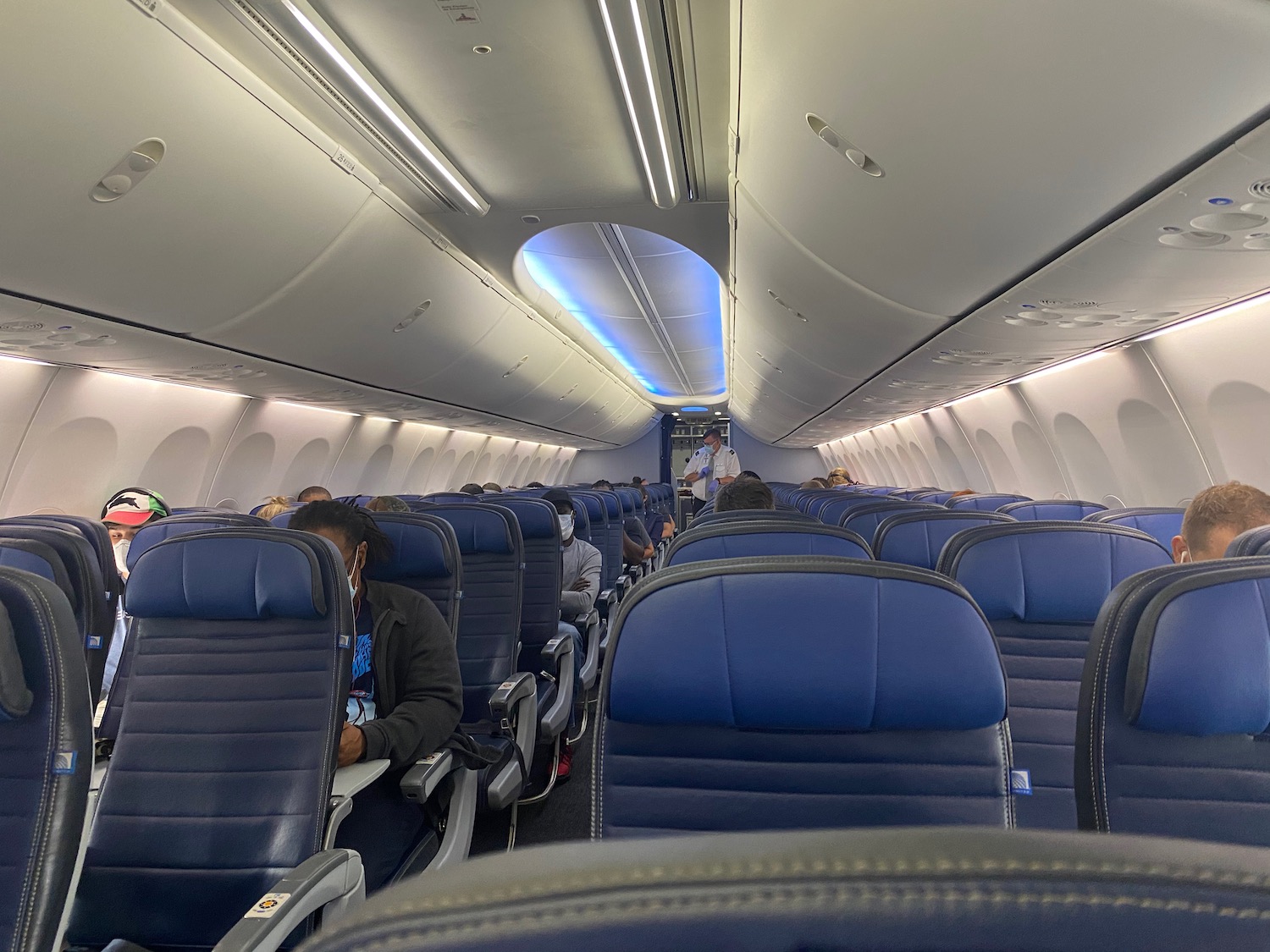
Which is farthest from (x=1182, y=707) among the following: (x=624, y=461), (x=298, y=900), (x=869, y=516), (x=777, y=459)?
(x=624, y=461)

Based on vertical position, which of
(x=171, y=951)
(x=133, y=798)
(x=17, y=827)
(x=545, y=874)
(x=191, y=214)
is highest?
(x=191, y=214)

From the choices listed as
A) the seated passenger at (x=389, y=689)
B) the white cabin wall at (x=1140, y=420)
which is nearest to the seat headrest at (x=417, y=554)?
the seated passenger at (x=389, y=689)

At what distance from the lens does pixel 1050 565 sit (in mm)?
2498

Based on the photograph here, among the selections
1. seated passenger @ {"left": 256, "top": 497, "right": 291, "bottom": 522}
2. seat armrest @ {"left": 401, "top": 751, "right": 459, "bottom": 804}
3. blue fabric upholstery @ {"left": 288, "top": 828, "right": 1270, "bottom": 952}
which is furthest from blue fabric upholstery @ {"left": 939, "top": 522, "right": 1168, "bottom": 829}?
seated passenger @ {"left": 256, "top": 497, "right": 291, "bottom": 522}

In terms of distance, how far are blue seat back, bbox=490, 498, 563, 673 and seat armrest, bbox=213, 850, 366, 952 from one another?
10.2ft

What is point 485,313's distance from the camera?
354 inches

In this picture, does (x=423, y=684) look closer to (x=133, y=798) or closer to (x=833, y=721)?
(x=133, y=798)

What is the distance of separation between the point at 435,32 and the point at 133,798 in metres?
3.76

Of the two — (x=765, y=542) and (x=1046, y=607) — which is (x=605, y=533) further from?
(x=1046, y=607)

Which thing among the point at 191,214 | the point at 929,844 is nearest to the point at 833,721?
the point at 929,844

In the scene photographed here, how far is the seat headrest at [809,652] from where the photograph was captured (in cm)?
163

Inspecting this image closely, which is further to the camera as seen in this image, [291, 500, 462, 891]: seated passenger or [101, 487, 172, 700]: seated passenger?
[101, 487, 172, 700]: seated passenger

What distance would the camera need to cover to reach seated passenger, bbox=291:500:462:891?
2637mm

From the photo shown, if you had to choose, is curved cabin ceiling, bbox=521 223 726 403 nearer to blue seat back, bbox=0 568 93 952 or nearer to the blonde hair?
the blonde hair
